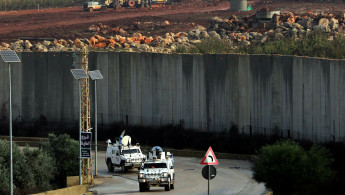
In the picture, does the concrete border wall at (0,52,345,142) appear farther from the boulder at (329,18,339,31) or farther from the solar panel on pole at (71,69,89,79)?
the boulder at (329,18,339,31)

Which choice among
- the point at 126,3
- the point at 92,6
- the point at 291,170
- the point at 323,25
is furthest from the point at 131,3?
the point at 291,170

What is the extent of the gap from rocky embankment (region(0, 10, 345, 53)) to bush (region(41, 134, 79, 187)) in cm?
2676

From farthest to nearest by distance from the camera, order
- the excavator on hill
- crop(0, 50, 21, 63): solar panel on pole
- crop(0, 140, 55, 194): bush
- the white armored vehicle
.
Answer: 1. the excavator on hill
2. the white armored vehicle
3. crop(0, 140, 55, 194): bush
4. crop(0, 50, 21, 63): solar panel on pole

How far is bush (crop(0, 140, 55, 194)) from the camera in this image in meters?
39.7

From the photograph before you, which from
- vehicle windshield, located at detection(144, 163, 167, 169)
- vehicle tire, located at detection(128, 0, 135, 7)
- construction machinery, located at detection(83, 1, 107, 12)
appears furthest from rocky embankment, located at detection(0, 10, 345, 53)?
vehicle windshield, located at detection(144, 163, 167, 169)

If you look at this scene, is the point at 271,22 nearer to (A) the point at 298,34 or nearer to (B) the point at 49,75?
(A) the point at 298,34

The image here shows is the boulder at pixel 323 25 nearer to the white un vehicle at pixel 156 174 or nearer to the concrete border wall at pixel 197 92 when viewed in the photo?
the concrete border wall at pixel 197 92

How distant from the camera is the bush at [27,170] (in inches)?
1564

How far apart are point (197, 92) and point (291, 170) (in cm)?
2332

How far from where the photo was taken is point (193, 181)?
4378 centimetres

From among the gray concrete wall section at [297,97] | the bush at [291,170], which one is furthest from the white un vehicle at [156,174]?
the gray concrete wall section at [297,97]

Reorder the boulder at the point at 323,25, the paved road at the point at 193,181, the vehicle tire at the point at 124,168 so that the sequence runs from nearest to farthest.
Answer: the paved road at the point at 193,181 < the vehicle tire at the point at 124,168 < the boulder at the point at 323,25

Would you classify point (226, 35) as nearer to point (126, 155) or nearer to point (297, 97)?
point (297, 97)

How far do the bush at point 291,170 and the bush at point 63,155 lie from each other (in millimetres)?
11249
